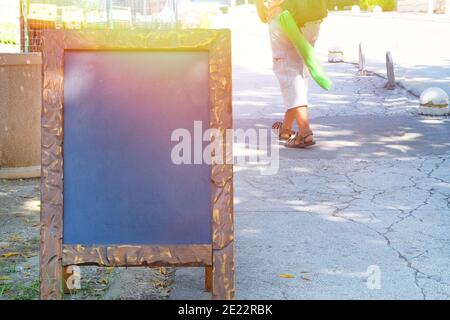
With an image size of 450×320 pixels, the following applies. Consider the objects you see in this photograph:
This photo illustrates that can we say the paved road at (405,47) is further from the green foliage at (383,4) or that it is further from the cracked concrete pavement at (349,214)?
the green foliage at (383,4)

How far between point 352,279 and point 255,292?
1.97 feet

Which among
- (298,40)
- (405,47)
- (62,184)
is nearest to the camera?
(62,184)

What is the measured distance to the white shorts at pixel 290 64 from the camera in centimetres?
872

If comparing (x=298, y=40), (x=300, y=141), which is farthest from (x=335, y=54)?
(x=298, y=40)

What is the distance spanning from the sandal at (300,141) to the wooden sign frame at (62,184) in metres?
5.13

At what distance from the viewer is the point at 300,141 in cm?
→ 908

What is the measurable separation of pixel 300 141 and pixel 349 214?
108 inches

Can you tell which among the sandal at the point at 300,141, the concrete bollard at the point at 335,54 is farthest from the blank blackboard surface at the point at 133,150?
the concrete bollard at the point at 335,54

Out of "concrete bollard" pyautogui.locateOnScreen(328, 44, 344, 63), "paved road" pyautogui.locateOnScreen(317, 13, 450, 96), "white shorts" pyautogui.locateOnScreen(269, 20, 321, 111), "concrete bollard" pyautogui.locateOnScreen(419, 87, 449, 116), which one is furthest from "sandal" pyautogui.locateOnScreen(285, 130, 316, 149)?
"concrete bollard" pyautogui.locateOnScreen(328, 44, 344, 63)

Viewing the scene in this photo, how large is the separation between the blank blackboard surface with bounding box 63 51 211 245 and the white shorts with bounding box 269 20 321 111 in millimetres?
4870

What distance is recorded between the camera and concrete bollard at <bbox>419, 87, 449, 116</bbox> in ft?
36.9

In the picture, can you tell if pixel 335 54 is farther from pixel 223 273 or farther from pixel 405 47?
pixel 223 273

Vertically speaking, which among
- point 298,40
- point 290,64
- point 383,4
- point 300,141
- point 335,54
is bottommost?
point 300,141

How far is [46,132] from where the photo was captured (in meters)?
3.91
